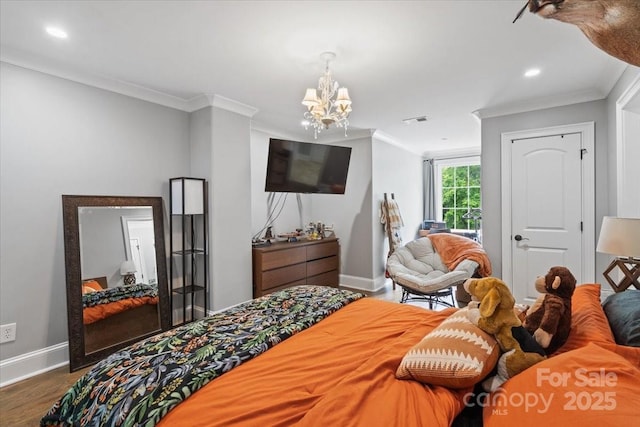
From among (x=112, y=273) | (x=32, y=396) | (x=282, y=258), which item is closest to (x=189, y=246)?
(x=112, y=273)

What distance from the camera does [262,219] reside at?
438 cm

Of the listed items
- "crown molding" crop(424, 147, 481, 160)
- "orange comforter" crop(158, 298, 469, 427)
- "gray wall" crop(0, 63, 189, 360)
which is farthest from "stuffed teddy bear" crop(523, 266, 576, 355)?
"crown molding" crop(424, 147, 481, 160)

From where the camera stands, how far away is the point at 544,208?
334 centimetres

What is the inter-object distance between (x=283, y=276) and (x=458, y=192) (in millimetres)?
4620

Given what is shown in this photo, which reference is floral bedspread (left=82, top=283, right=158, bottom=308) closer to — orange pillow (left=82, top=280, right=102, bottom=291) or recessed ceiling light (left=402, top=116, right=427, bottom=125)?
orange pillow (left=82, top=280, right=102, bottom=291)

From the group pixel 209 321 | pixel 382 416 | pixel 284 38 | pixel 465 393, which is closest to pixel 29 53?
pixel 284 38

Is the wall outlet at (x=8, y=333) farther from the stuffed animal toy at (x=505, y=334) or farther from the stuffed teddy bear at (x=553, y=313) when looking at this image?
the stuffed teddy bear at (x=553, y=313)

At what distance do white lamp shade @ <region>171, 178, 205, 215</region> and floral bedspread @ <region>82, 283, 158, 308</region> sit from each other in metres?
0.78

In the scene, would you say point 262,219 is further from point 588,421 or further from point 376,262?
point 588,421

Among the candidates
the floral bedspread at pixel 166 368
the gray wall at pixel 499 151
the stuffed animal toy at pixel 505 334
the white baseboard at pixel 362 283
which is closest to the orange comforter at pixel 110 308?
the floral bedspread at pixel 166 368

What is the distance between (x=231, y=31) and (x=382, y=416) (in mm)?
2288

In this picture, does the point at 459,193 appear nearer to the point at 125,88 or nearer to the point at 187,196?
the point at 187,196

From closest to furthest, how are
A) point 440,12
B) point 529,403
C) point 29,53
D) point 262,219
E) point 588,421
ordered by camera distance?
point 588,421
point 529,403
point 440,12
point 29,53
point 262,219

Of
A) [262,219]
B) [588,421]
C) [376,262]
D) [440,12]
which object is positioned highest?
[440,12]
